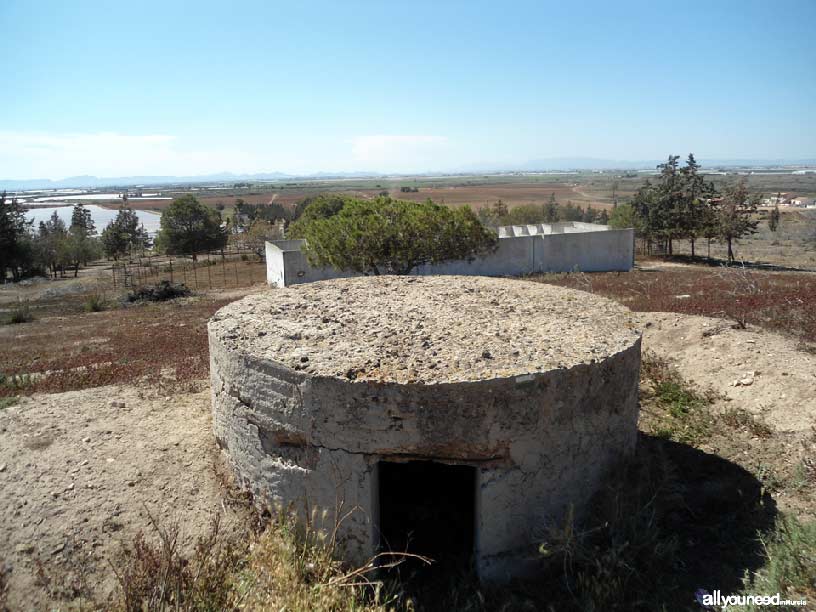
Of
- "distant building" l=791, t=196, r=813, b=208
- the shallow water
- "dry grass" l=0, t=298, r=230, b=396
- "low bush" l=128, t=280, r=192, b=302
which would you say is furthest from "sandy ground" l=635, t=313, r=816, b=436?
"distant building" l=791, t=196, r=813, b=208

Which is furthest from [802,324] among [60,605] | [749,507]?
[60,605]

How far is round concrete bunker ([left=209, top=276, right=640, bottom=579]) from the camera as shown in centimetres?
446

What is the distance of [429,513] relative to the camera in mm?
5770

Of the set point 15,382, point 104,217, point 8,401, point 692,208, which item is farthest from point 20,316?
point 104,217

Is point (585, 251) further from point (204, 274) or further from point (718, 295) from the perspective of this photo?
point (204, 274)

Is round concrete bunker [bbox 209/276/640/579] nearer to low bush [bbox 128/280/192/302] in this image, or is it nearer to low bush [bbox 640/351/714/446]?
low bush [bbox 640/351/714/446]

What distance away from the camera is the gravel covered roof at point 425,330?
4.80 m

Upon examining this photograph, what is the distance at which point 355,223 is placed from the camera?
1434cm

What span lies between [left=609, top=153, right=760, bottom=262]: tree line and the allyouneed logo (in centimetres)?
2785

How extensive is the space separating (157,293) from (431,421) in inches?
831

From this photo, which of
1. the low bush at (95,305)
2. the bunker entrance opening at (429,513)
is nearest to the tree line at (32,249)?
the low bush at (95,305)

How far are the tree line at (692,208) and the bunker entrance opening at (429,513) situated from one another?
26961 millimetres

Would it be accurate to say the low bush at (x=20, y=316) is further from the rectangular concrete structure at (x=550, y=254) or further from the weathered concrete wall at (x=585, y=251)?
the weathered concrete wall at (x=585, y=251)

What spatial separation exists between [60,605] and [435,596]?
3.22 meters
